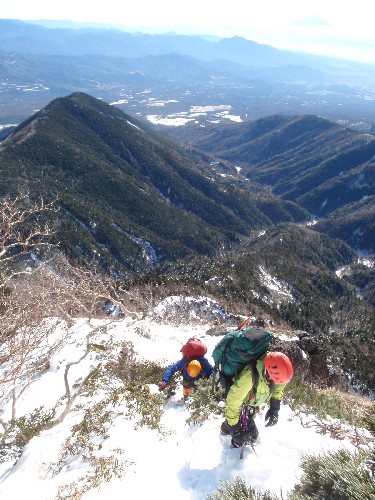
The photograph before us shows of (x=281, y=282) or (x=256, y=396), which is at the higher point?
(x=256, y=396)

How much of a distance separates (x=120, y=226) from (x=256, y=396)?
131907 millimetres

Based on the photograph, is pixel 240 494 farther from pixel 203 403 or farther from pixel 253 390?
pixel 203 403

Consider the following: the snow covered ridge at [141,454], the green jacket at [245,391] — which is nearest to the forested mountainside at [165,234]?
the snow covered ridge at [141,454]

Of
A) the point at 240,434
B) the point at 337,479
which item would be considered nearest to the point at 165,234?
the point at 240,434

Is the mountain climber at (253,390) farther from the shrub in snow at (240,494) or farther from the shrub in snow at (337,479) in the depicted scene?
the shrub in snow at (240,494)

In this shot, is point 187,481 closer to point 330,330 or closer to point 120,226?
point 330,330

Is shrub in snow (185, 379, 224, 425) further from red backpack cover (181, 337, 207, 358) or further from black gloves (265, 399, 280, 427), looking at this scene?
black gloves (265, 399, 280, 427)

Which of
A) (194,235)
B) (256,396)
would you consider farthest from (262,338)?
(194,235)

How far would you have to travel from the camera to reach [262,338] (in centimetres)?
585

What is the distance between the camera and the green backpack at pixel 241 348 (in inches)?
230

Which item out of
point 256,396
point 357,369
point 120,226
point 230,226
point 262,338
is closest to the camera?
point 262,338

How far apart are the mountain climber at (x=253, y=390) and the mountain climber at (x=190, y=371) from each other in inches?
86.6

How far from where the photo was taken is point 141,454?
23.2 feet

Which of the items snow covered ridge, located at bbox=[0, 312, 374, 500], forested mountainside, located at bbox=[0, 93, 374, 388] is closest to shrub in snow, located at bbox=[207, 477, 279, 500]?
snow covered ridge, located at bbox=[0, 312, 374, 500]
